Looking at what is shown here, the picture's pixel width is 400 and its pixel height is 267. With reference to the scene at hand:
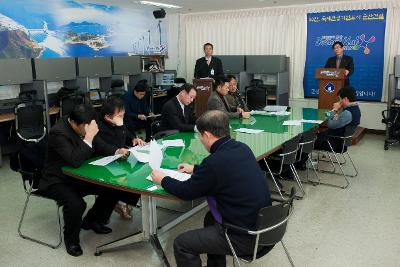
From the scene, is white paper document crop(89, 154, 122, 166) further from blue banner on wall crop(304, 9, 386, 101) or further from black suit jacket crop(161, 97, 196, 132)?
blue banner on wall crop(304, 9, 386, 101)

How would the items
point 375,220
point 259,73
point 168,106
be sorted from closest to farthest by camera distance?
point 375,220 < point 168,106 < point 259,73

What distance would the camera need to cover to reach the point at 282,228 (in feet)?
7.69

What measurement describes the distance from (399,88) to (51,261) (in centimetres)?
651

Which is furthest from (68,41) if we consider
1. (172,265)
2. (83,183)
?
(172,265)

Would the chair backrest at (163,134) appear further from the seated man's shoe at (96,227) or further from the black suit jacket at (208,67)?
the black suit jacket at (208,67)

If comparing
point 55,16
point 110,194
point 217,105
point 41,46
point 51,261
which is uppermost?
point 55,16

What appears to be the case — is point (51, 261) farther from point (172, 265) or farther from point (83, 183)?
point (172, 265)

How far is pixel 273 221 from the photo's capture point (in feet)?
7.31

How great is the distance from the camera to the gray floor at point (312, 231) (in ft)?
10.1

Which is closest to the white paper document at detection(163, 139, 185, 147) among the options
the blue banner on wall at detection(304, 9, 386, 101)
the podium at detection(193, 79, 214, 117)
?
the podium at detection(193, 79, 214, 117)

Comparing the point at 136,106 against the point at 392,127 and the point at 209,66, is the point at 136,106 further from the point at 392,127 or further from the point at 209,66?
the point at 392,127

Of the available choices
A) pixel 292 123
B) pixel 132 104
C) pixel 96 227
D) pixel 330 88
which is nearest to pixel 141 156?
pixel 96 227

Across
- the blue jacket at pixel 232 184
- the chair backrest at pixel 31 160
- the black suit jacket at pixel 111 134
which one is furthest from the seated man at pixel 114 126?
the blue jacket at pixel 232 184

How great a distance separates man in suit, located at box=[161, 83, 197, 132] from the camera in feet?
15.2
